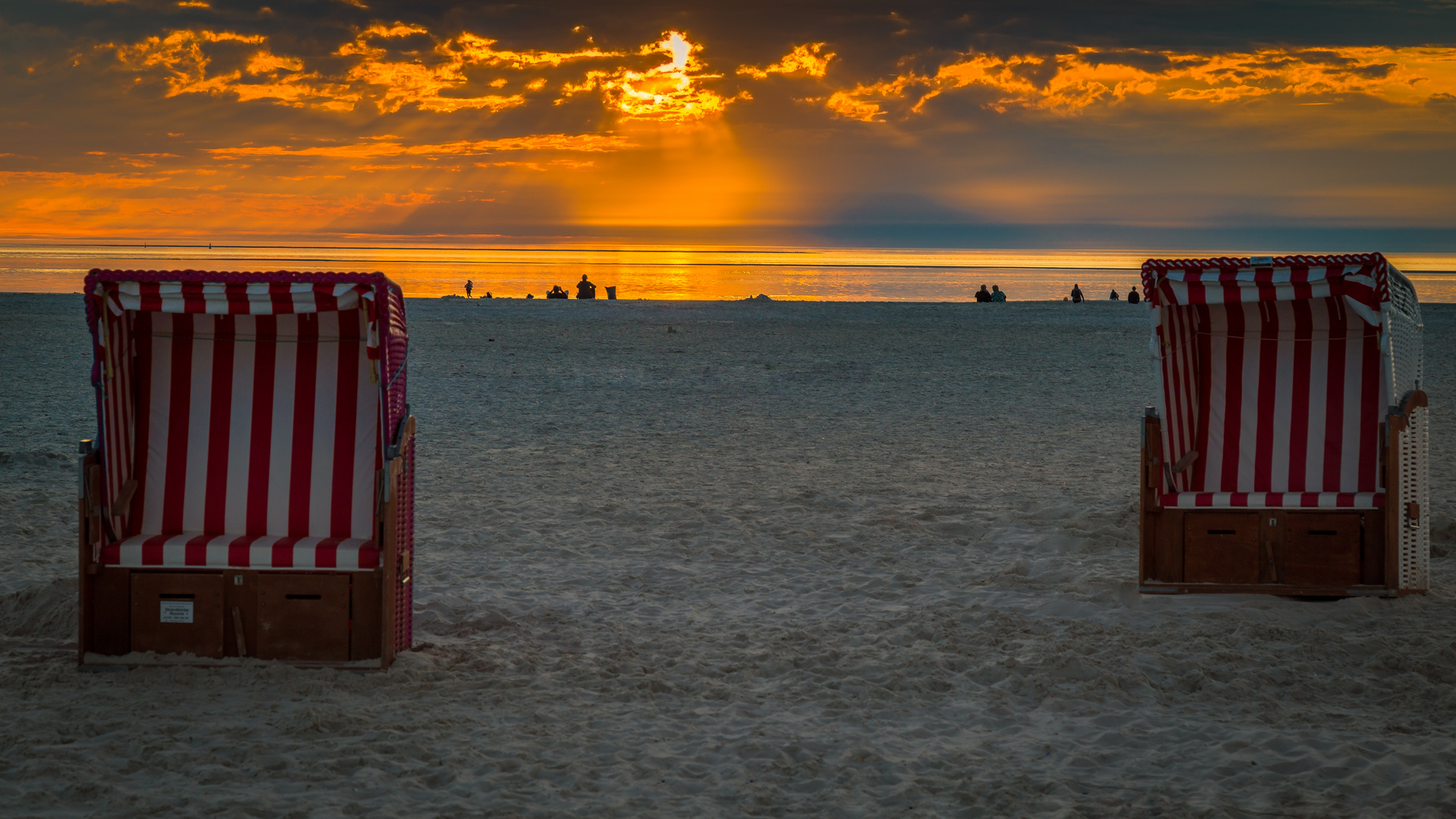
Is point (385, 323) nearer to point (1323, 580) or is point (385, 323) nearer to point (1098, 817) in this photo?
point (1098, 817)

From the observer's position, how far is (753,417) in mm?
13227

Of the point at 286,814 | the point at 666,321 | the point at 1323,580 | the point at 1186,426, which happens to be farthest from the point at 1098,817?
the point at 666,321

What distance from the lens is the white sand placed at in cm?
388

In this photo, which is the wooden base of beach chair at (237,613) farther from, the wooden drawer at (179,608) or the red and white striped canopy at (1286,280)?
the red and white striped canopy at (1286,280)

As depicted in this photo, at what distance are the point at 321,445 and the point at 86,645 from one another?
138 centimetres

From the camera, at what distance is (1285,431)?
6.61 meters

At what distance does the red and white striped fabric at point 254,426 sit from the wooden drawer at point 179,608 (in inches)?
13.3

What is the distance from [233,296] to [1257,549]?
5.63 metres

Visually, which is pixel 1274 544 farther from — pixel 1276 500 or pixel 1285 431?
pixel 1285 431

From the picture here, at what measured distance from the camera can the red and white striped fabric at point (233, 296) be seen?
4.79 m

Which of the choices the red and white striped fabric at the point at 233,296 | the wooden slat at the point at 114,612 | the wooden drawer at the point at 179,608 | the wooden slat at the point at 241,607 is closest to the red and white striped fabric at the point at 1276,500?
the red and white striped fabric at the point at 233,296

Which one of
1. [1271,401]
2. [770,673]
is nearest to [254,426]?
[770,673]

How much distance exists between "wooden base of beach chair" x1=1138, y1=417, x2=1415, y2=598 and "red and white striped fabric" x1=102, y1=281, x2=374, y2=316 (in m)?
4.48

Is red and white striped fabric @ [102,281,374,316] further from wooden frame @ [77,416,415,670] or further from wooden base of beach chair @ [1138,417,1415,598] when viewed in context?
wooden base of beach chair @ [1138,417,1415,598]
